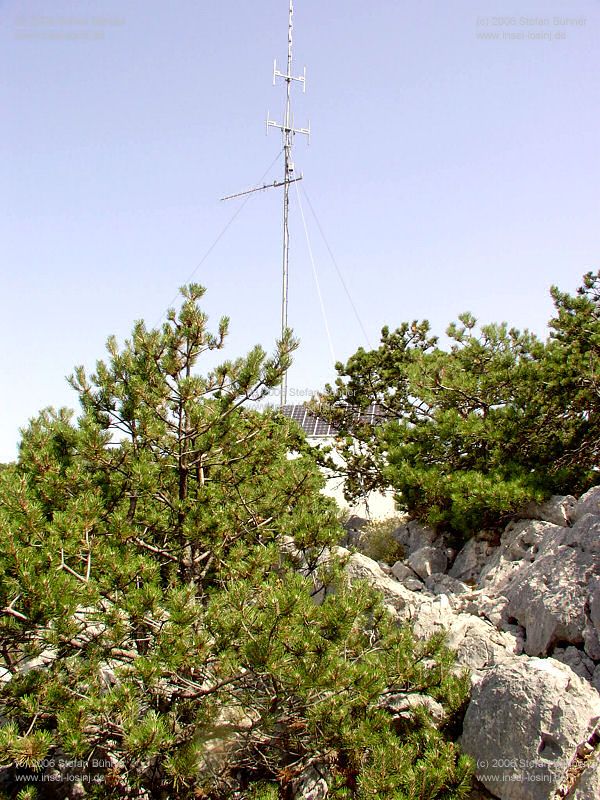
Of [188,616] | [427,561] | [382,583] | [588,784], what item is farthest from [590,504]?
→ [188,616]

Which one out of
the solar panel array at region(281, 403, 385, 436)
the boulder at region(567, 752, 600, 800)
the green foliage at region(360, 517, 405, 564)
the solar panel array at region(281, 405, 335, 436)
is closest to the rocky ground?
the boulder at region(567, 752, 600, 800)

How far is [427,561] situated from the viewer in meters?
9.77

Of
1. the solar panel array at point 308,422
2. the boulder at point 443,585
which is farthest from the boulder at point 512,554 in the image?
the solar panel array at point 308,422

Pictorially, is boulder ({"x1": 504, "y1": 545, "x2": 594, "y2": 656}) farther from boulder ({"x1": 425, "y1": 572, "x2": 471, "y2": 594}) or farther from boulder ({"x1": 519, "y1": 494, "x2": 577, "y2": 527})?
boulder ({"x1": 519, "y1": 494, "x2": 577, "y2": 527})

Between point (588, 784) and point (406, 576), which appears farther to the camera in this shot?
point (406, 576)

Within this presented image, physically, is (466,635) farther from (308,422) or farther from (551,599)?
(308,422)

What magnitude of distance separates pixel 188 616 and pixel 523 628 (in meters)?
4.46

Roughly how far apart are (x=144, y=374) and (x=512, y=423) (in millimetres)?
6488

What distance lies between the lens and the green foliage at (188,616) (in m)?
4.72

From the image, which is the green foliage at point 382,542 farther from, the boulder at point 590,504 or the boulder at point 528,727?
the boulder at point 528,727

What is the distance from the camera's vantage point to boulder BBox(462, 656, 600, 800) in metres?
5.01

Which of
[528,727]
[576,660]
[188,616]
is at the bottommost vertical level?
[528,727]

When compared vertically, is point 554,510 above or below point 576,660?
above

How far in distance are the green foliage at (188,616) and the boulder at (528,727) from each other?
11.6 inches
